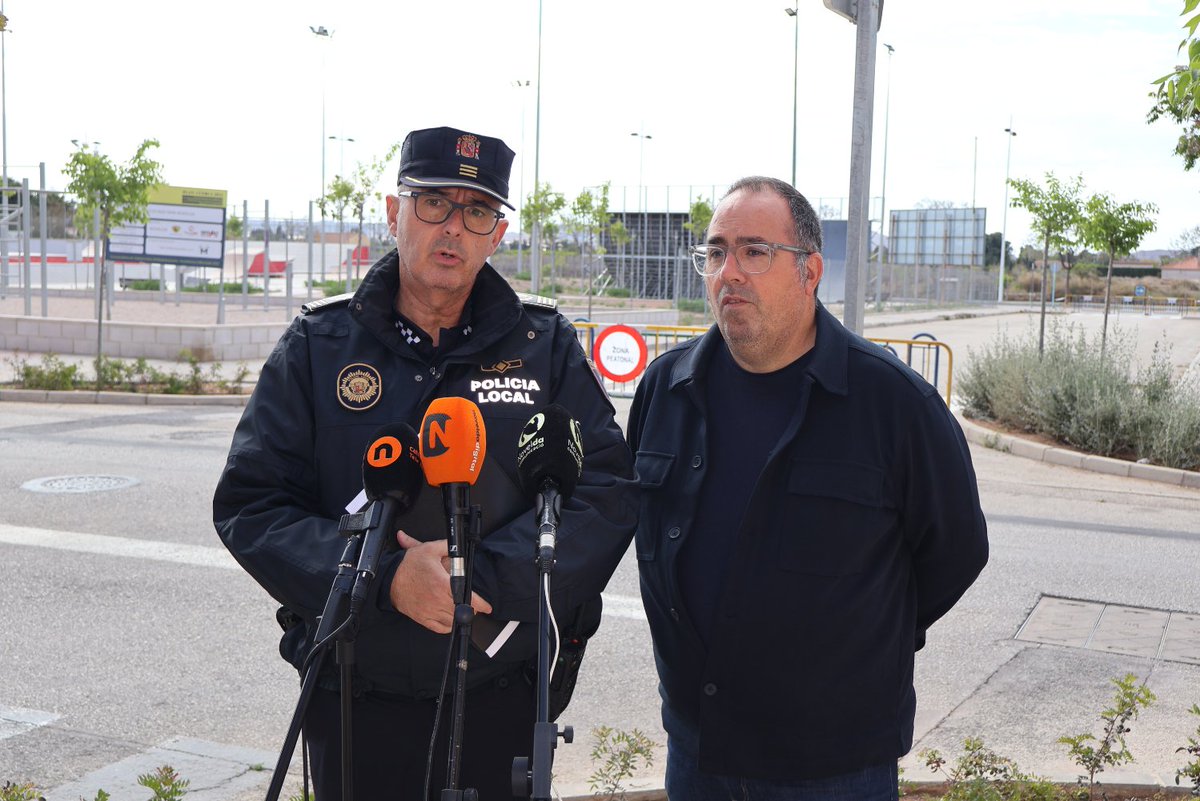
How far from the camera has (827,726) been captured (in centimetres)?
268

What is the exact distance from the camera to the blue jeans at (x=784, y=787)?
8.84 feet

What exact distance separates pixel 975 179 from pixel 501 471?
80.4m

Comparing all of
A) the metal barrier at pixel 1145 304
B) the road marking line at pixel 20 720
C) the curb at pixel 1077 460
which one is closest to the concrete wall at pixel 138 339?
the curb at pixel 1077 460

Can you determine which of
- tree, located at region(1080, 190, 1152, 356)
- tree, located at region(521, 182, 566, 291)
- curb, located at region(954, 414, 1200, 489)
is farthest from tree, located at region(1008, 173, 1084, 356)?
tree, located at region(521, 182, 566, 291)

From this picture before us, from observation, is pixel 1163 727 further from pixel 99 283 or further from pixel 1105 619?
pixel 99 283

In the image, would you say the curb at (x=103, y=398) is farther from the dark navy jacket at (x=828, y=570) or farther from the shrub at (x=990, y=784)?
the dark navy jacket at (x=828, y=570)

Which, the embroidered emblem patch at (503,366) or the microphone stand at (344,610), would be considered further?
the embroidered emblem patch at (503,366)

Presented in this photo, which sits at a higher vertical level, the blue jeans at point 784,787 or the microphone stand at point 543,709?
the microphone stand at point 543,709

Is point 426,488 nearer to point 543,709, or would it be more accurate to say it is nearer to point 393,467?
point 393,467

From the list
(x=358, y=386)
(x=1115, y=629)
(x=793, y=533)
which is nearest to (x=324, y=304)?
(x=358, y=386)

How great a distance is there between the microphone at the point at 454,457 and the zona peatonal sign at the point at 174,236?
23.7m

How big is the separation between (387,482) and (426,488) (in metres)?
0.31

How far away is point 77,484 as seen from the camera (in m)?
10.7

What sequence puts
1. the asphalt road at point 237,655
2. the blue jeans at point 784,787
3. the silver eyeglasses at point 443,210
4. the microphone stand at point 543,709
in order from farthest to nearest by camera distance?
the asphalt road at point 237,655, the silver eyeglasses at point 443,210, the blue jeans at point 784,787, the microphone stand at point 543,709
